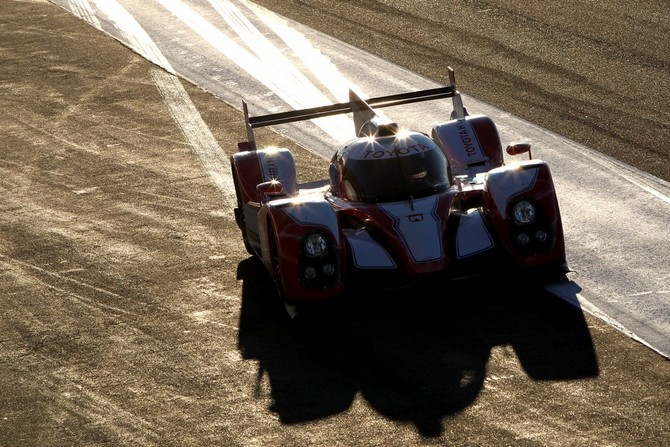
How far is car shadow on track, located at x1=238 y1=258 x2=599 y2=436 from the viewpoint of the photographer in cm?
1359

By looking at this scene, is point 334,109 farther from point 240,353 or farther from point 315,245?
point 240,353

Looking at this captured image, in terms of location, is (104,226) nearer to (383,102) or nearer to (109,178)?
(109,178)

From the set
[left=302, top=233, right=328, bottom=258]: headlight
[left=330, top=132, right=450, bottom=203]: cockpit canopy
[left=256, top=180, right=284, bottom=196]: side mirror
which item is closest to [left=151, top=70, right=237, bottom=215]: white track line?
[left=256, top=180, right=284, bottom=196]: side mirror

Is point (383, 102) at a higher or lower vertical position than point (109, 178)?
higher

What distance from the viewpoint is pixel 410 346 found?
14.9m

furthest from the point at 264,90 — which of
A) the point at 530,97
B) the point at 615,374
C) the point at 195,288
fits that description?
the point at 615,374

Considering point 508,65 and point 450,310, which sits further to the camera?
point 508,65

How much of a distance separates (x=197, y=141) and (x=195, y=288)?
26.7 ft

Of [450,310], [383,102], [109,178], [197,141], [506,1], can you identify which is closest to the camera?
[450,310]

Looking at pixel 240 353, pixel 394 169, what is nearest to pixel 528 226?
pixel 394 169

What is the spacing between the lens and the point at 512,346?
1463 cm

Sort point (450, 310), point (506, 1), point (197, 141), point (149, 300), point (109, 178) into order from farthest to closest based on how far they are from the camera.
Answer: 1. point (506, 1)
2. point (197, 141)
3. point (109, 178)
4. point (149, 300)
5. point (450, 310)

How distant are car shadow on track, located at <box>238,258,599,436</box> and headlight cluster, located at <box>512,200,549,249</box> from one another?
0.65 metres

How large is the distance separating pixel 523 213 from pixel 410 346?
2.36 meters
